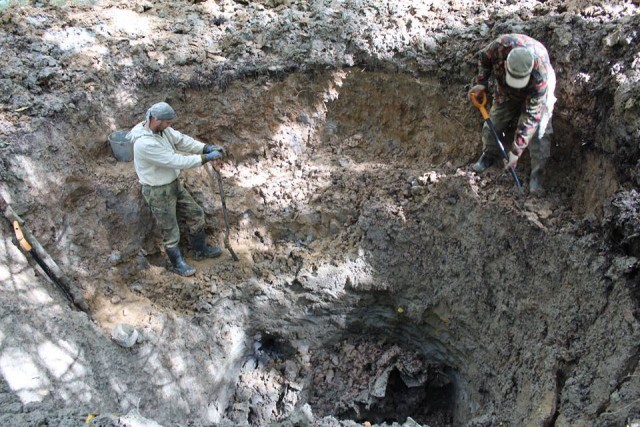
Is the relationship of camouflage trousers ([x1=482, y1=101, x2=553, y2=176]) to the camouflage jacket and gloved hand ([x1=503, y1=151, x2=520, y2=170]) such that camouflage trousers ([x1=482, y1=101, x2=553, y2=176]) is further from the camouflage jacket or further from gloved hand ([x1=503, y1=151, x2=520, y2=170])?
gloved hand ([x1=503, y1=151, x2=520, y2=170])

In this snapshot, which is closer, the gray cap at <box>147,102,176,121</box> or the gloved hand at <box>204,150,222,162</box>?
Result: the gray cap at <box>147,102,176,121</box>

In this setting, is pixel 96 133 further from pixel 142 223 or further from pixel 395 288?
pixel 395 288

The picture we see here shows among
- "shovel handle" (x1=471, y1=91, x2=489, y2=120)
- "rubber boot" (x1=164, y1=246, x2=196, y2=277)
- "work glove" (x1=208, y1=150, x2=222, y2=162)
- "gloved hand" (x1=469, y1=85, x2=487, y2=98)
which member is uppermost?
"gloved hand" (x1=469, y1=85, x2=487, y2=98)

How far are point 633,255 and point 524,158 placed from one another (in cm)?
144

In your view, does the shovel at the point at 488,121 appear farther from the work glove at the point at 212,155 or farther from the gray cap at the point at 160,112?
the gray cap at the point at 160,112

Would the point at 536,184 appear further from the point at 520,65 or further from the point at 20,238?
the point at 20,238

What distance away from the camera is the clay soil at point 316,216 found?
13.4ft

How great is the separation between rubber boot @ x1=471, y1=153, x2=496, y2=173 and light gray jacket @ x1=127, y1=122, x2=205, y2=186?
2.75 m

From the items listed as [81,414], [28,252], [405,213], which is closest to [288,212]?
[405,213]

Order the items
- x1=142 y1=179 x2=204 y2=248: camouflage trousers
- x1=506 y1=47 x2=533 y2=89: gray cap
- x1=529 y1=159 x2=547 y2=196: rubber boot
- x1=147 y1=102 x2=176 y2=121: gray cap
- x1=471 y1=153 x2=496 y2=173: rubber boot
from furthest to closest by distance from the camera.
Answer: x1=471 y1=153 x2=496 y2=173: rubber boot
x1=142 y1=179 x2=204 y2=248: camouflage trousers
x1=529 y1=159 x2=547 y2=196: rubber boot
x1=147 y1=102 x2=176 y2=121: gray cap
x1=506 y1=47 x2=533 y2=89: gray cap

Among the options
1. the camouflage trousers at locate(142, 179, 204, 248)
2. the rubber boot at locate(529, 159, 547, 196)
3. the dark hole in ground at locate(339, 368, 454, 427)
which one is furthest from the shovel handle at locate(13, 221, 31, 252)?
the rubber boot at locate(529, 159, 547, 196)

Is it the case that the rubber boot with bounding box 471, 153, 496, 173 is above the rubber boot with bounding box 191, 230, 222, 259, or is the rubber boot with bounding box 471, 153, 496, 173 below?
above

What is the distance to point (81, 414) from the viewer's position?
3270mm

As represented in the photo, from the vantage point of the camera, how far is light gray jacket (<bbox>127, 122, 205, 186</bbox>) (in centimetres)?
436
